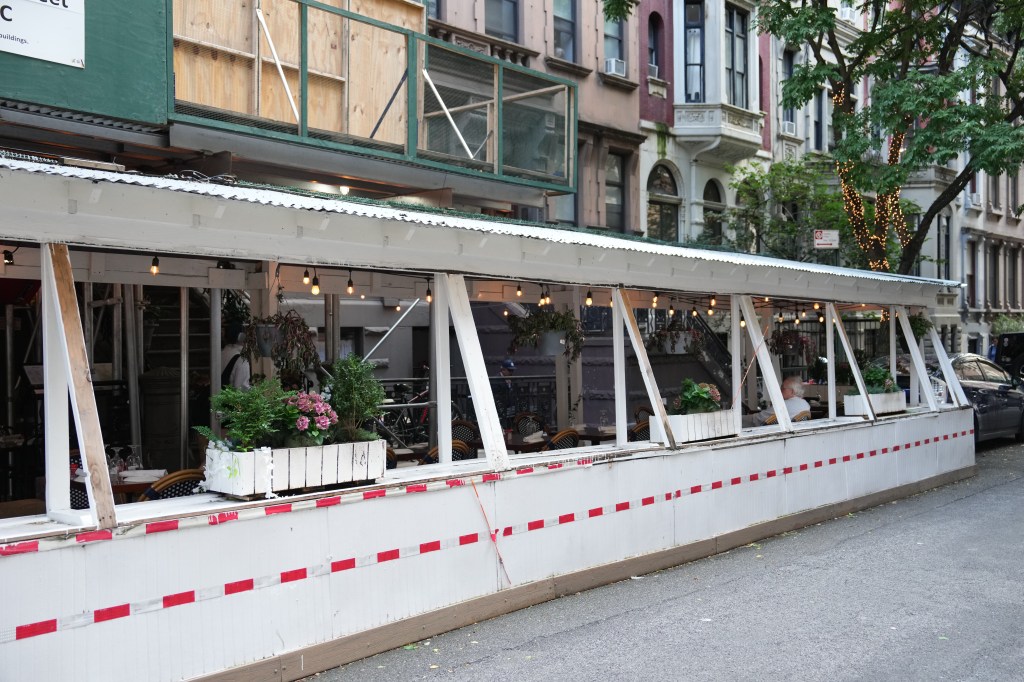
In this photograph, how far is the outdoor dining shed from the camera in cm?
544

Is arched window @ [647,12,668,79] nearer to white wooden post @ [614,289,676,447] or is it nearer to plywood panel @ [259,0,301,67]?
plywood panel @ [259,0,301,67]

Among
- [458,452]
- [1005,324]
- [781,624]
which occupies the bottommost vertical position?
[781,624]

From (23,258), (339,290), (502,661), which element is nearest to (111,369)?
Result: (339,290)

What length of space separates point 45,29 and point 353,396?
16.2 ft

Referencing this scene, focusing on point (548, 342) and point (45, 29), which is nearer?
point (45, 29)

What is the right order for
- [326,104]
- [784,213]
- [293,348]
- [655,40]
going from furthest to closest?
[784,213], [655,40], [326,104], [293,348]

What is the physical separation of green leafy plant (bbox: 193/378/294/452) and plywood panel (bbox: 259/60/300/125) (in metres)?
5.11

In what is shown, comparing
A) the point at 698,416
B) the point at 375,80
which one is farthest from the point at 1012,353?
the point at 375,80

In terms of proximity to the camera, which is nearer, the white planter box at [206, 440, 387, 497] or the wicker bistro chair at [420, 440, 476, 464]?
the white planter box at [206, 440, 387, 497]

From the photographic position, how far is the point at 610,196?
77.2 feet

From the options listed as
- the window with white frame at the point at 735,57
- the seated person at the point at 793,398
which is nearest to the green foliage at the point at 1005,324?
the window with white frame at the point at 735,57

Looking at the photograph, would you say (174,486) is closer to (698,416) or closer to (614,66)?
(698,416)

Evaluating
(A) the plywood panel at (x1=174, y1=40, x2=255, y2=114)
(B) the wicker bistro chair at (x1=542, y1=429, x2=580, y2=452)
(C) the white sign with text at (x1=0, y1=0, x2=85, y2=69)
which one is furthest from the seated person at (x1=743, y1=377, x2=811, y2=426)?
(C) the white sign with text at (x1=0, y1=0, x2=85, y2=69)

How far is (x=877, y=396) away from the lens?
14.0m
